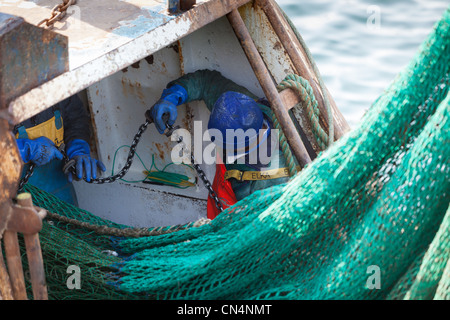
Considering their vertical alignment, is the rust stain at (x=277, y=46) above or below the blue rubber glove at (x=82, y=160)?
above

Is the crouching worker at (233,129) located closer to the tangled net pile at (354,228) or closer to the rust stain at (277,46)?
the rust stain at (277,46)

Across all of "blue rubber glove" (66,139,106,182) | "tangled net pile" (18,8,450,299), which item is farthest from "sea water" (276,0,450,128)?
"tangled net pile" (18,8,450,299)

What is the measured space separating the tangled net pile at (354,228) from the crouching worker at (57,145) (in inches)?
46.5

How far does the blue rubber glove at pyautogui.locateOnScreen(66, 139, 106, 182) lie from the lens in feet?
13.3

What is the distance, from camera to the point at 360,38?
1114 cm

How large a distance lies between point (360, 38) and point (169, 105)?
8.09 m

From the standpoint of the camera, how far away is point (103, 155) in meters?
4.68

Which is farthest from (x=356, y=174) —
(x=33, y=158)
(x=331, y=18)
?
(x=331, y=18)

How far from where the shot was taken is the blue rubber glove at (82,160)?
4.04m

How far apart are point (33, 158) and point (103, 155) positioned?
1033mm

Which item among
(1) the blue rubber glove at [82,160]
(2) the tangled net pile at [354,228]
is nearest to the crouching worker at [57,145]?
(1) the blue rubber glove at [82,160]

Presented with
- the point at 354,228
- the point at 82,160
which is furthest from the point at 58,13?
the point at 354,228

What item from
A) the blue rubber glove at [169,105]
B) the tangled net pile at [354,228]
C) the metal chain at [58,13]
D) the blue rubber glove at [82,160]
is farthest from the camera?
the blue rubber glove at [82,160]
